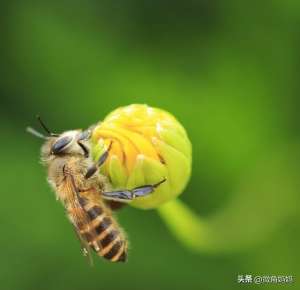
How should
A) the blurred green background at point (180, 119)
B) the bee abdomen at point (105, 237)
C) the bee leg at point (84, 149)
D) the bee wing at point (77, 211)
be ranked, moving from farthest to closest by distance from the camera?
1. the blurred green background at point (180, 119)
2. the bee leg at point (84, 149)
3. the bee wing at point (77, 211)
4. the bee abdomen at point (105, 237)

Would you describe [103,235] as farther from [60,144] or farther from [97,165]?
[60,144]

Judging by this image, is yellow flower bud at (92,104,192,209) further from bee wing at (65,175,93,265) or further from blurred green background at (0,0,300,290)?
Result: blurred green background at (0,0,300,290)

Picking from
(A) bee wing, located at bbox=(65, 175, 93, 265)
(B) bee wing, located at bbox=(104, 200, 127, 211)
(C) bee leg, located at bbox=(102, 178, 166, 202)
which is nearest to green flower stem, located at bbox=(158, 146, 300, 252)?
(B) bee wing, located at bbox=(104, 200, 127, 211)

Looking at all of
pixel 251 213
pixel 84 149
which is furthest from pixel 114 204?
pixel 251 213

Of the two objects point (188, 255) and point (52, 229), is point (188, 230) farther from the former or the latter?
point (52, 229)

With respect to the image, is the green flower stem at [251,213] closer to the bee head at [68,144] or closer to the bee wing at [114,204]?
the bee wing at [114,204]

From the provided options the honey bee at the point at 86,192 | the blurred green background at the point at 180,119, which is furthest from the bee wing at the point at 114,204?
the blurred green background at the point at 180,119
